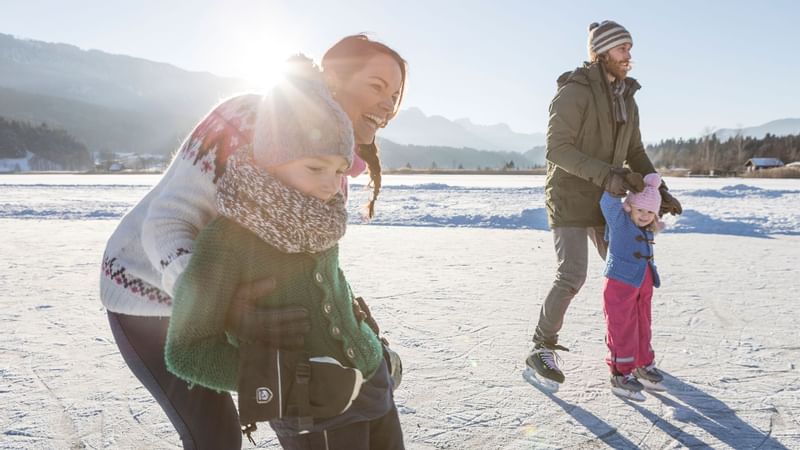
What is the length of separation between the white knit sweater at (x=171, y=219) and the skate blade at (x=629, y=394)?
2.32 metres

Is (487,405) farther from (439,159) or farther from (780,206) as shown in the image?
(439,159)

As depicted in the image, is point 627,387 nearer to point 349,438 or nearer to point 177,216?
point 349,438

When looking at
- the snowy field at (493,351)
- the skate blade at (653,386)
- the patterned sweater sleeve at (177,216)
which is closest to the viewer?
the patterned sweater sleeve at (177,216)

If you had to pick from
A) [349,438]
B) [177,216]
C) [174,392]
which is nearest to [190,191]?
[177,216]

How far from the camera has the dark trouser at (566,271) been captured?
2.87 m

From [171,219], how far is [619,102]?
2437 millimetres

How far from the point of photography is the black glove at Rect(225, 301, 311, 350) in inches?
41.7

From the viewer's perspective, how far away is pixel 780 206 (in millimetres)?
11211

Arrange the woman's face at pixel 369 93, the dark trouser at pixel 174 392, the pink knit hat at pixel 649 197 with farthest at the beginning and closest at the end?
the pink knit hat at pixel 649 197 < the woman's face at pixel 369 93 < the dark trouser at pixel 174 392

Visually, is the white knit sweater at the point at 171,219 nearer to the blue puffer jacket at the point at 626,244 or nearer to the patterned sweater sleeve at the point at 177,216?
the patterned sweater sleeve at the point at 177,216

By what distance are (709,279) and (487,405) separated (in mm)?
3682

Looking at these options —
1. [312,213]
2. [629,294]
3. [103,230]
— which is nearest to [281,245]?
[312,213]

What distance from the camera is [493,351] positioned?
11.1 ft

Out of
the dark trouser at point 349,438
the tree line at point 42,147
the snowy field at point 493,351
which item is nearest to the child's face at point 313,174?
the dark trouser at point 349,438
